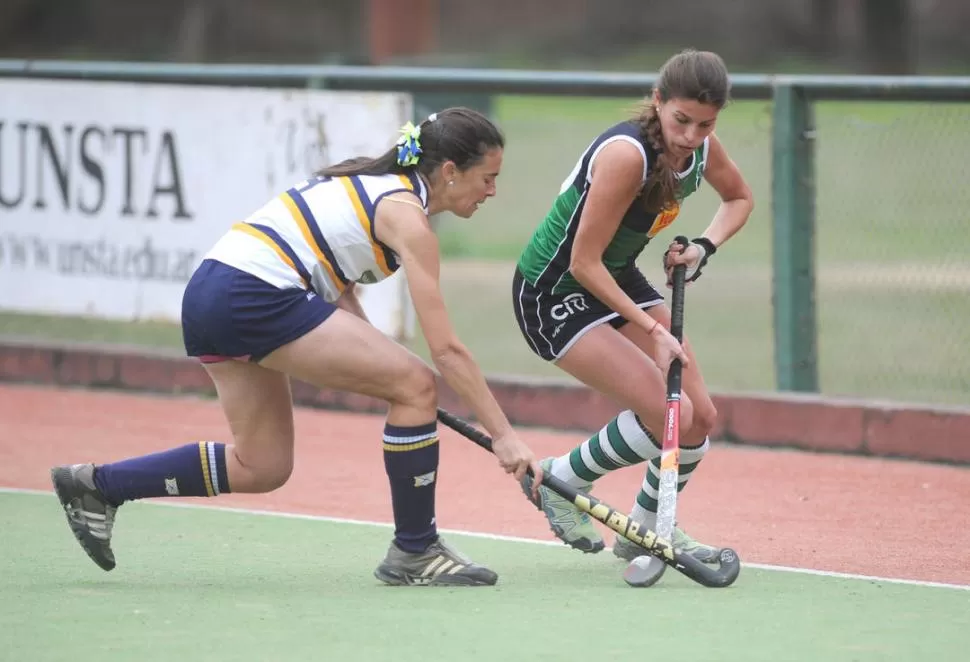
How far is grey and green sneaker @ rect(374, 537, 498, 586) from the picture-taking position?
6.00m

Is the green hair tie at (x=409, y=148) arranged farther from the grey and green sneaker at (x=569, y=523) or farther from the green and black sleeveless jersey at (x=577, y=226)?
the grey and green sneaker at (x=569, y=523)

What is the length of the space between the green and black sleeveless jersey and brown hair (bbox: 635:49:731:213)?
0.20 ft

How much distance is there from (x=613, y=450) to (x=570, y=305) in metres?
0.53

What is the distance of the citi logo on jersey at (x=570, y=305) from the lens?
6.36 metres

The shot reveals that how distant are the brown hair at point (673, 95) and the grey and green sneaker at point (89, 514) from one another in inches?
79.5

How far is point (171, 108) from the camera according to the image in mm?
10875

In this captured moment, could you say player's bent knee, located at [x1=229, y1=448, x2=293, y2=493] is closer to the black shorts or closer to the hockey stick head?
the black shorts

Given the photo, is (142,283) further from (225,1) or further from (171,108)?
(225,1)

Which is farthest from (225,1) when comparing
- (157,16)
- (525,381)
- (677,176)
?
(677,176)

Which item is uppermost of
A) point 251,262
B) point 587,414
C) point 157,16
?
point 157,16

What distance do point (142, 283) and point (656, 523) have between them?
17.8 ft

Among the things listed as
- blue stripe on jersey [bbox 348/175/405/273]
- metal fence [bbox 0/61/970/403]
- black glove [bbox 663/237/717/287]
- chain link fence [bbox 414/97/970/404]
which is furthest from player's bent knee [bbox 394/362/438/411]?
metal fence [bbox 0/61/970/403]

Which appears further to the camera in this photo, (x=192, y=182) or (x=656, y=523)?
(x=192, y=182)

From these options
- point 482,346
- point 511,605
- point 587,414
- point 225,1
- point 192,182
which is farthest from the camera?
point 225,1
